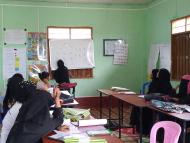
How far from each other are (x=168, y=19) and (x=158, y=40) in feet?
2.29

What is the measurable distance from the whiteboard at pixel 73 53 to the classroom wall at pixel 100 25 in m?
0.23

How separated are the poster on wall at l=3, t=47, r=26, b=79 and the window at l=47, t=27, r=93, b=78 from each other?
0.69m

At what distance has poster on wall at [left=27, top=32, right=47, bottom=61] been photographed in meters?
7.66

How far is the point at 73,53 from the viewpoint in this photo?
7.93 meters

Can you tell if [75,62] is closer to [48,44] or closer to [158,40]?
[48,44]

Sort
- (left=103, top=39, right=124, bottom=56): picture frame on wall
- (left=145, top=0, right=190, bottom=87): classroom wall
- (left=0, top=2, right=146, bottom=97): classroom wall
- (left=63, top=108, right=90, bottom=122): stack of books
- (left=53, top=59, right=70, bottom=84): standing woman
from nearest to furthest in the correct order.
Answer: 1. (left=63, top=108, right=90, bottom=122): stack of books
2. (left=145, top=0, right=190, bottom=87): classroom wall
3. (left=53, top=59, right=70, bottom=84): standing woman
4. (left=0, top=2, right=146, bottom=97): classroom wall
5. (left=103, top=39, right=124, bottom=56): picture frame on wall

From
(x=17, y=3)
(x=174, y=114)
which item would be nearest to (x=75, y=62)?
(x=17, y=3)

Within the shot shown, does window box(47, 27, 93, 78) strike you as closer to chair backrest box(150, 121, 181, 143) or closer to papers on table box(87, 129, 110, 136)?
papers on table box(87, 129, 110, 136)

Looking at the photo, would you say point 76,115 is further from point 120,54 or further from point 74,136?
point 120,54

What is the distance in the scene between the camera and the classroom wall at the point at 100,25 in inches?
300

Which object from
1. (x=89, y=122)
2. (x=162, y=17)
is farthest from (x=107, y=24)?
(x=89, y=122)

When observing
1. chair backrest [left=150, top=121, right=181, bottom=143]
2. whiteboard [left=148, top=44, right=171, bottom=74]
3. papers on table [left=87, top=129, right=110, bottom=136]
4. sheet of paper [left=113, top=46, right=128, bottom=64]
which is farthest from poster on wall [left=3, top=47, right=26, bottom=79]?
chair backrest [left=150, top=121, right=181, bottom=143]

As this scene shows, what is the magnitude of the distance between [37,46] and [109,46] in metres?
1.96

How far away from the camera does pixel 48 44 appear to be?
25.5 ft
